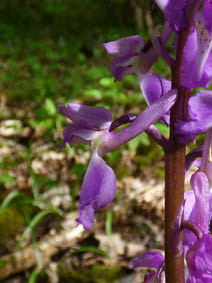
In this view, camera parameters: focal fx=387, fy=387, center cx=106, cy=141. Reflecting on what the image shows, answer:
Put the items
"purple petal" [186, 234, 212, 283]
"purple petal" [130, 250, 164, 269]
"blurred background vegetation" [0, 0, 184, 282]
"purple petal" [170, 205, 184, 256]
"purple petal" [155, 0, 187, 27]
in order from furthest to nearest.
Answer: "blurred background vegetation" [0, 0, 184, 282] → "purple petal" [130, 250, 164, 269] → "purple petal" [170, 205, 184, 256] → "purple petal" [186, 234, 212, 283] → "purple petal" [155, 0, 187, 27]

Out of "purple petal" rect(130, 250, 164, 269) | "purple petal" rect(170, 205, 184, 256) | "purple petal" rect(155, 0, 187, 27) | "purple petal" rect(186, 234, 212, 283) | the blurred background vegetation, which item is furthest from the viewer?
the blurred background vegetation

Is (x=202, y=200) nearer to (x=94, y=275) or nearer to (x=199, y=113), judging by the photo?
(x=199, y=113)

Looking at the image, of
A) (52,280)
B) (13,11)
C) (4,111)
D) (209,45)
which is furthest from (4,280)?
(13,11)

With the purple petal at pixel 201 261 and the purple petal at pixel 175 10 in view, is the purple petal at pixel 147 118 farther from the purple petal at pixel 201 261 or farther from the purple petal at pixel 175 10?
the purple petal at pixel 201 261

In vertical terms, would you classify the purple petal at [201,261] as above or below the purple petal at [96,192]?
below

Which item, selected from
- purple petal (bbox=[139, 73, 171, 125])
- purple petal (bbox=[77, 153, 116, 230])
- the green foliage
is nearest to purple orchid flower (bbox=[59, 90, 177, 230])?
purple petal (bbox=[77, 153, 116, 230])

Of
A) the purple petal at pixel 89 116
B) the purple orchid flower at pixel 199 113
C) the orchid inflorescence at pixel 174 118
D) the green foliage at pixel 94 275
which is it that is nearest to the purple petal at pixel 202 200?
the orchid inflorescence at pixel 174 118

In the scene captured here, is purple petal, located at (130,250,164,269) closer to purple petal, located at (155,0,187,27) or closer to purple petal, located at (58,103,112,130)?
purple petal, located at (58,103,112,130)
